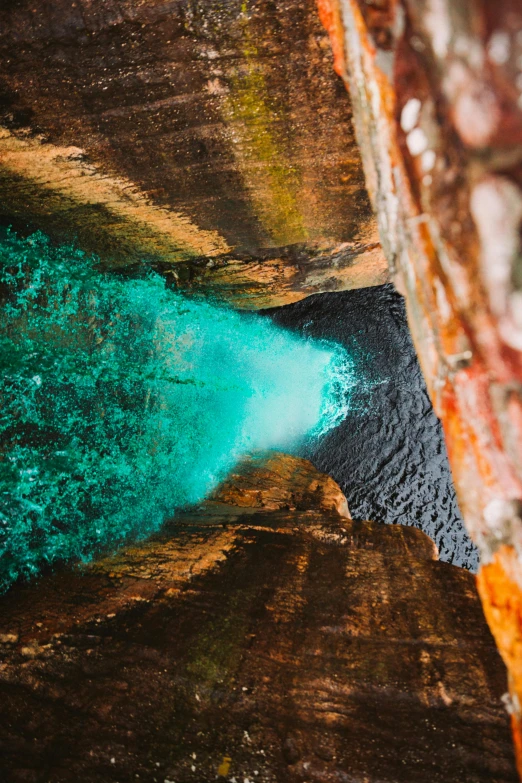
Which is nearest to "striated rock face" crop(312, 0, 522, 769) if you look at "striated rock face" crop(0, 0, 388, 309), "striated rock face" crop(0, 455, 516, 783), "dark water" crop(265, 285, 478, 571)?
"striated rock face" crop(0, 455, 516, 783)

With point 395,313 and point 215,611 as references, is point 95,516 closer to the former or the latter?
point 215,611

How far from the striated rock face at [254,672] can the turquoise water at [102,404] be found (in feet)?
2.38

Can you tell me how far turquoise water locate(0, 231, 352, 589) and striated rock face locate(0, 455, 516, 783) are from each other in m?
0.72

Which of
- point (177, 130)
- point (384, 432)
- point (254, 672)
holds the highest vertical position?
point (177, 130)

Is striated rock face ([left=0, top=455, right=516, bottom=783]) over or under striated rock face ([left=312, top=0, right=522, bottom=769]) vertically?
under

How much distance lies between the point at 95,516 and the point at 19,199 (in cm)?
250

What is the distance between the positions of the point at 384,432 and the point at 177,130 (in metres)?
4.40

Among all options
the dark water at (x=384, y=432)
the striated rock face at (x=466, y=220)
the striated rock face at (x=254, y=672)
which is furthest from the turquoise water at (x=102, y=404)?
the striated rock face at (x=466, y=220)

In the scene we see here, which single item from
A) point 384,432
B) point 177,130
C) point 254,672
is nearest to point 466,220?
point 254,672

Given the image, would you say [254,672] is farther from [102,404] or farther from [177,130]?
[177,130]

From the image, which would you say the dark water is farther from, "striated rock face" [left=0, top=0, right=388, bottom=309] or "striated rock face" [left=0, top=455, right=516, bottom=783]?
"striated rock face" [left=0, top=455, right=516, bottom=783]

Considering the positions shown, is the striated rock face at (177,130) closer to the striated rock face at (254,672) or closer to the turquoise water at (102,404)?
the turquoise water at (102,404)

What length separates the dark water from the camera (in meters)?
5.57

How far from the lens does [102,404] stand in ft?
13.1
